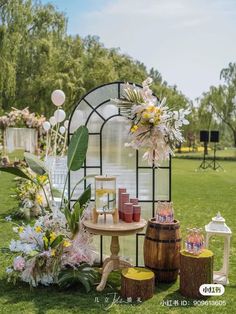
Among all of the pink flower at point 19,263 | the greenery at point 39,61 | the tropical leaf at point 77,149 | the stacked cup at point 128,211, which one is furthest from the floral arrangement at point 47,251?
the greenery at point 39,61

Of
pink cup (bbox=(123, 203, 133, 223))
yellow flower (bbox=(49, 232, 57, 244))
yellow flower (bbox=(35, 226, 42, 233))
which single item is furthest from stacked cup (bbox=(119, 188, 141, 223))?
yellow flower (bbox=(35, 226, 42, 233))

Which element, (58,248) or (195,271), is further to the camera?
(58,248)

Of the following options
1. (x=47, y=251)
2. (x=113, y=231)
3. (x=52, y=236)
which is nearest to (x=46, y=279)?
(x=47, y=251)

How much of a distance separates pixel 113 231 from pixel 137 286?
0.50 meters

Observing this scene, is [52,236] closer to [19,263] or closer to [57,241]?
[57,241]

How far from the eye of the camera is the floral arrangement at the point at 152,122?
12.2 feet

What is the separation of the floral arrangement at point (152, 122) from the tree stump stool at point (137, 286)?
3.81ft

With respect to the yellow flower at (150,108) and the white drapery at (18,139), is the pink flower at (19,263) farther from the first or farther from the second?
the white drapery at (18,139)

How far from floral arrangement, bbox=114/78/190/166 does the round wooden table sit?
0.74 metres

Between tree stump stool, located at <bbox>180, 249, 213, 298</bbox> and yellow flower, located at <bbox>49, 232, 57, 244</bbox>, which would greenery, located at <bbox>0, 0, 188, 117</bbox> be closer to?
yellow flower, located at <bbox>49, 232, 57, 244</bbox>

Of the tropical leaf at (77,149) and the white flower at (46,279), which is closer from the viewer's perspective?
the white flower at (46,279)

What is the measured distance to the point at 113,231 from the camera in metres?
3.56

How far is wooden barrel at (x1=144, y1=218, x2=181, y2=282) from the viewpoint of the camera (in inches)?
146

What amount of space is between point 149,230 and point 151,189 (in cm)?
68
